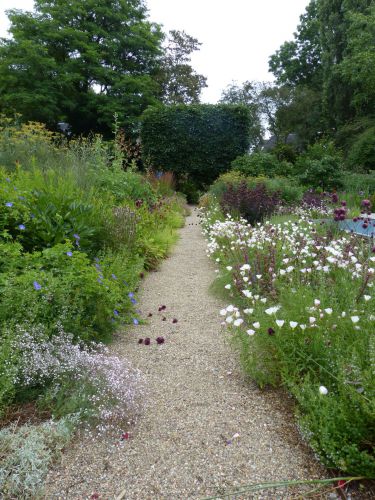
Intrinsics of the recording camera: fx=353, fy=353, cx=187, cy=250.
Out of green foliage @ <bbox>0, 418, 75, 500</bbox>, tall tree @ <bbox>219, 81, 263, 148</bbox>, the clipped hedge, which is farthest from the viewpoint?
tall tree @ <bbox>219, 81, 263, 148</bbox>

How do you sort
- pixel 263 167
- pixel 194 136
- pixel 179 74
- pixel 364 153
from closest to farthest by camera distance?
pixel 263 167
pixel 194 136
pixel 364 153
pixel 179 74

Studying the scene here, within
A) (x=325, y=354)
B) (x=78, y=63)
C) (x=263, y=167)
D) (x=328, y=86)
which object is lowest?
(x=325, y=354)

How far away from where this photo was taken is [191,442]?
1799 mm

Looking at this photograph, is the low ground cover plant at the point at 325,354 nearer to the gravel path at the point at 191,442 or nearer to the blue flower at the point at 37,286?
the gravel path at the point at 191,442

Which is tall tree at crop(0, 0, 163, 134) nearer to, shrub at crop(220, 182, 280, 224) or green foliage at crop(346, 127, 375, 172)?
green foliage at crop(346, 127, 375, 172)

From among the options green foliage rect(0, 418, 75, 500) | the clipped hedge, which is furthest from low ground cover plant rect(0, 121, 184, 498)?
the clipped hedge

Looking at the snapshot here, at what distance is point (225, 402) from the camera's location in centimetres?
212

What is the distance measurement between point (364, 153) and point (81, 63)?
1530 centimetres

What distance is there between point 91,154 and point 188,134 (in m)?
8.07

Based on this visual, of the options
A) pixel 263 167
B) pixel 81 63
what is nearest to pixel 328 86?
pixel 263 167

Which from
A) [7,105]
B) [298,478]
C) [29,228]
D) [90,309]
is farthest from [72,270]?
[7,105]

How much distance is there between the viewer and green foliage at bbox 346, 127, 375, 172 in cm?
1495

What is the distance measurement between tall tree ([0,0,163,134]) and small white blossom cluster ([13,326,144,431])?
57.5 feet

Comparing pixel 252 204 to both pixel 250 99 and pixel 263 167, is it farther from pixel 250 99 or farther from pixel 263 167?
pixel 250 99
